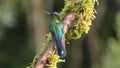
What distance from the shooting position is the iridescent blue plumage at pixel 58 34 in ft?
8.40

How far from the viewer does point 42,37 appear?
6676 mm

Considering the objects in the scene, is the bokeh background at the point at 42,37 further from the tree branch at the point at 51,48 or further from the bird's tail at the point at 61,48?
the bird's tail at the point at 61,48

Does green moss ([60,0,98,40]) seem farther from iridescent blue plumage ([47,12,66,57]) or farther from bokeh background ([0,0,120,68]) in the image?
bokeh background ([0,0,120,68])

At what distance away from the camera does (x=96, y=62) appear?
7383 millimetres

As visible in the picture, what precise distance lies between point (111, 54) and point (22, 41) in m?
1.93

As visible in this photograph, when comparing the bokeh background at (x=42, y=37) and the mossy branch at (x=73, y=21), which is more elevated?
the bokeh background at (x=42, y=37)

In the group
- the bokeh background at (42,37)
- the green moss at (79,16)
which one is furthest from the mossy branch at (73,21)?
the bokeh background at (42,37)

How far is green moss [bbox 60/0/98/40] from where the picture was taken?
9.31 feet

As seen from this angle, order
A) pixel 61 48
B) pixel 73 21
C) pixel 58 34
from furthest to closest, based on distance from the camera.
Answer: pixel 73 21
pixel 58 34
pixel 61 48

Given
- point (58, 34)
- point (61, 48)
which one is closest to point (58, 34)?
point (58, 34)

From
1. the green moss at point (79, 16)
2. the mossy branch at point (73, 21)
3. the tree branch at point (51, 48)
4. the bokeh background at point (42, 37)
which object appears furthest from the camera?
the bokeh background at point (42, 37)

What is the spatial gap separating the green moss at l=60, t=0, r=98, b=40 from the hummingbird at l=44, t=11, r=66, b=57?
0.16 ft

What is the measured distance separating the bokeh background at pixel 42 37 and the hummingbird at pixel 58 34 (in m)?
3.74

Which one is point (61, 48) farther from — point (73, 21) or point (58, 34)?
point (73, 21)
